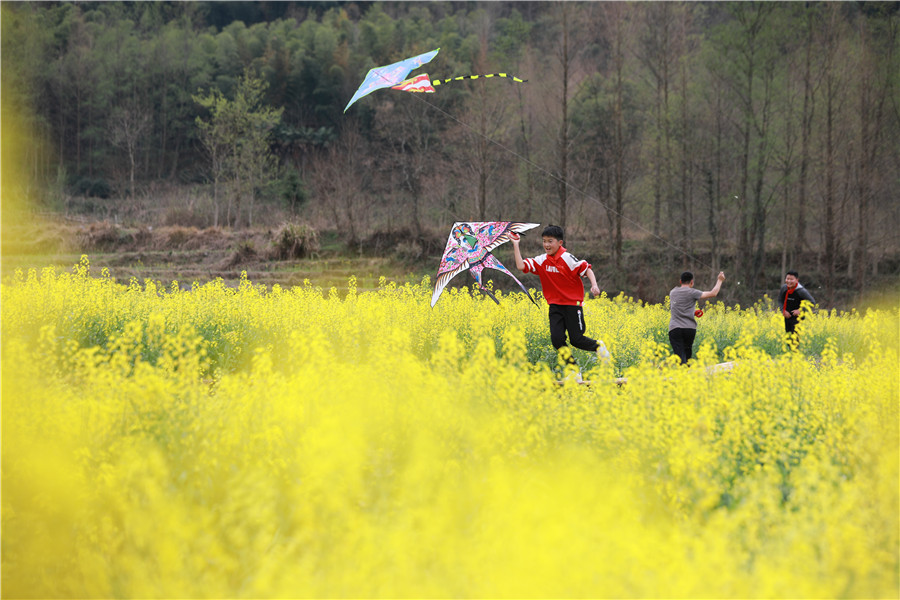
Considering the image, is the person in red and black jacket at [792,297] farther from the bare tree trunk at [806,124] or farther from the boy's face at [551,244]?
the bare tree trunk at [806,124]

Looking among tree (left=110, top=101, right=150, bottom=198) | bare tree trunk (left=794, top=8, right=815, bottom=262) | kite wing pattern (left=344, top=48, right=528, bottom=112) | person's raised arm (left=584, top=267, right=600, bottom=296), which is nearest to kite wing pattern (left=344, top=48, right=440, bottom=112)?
kite wing pattern (left=344, top=48, right=528, bottom=112)

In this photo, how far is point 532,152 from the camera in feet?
110

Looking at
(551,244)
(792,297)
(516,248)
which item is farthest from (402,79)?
(792,297)

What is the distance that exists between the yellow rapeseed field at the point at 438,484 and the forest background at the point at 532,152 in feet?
35.8

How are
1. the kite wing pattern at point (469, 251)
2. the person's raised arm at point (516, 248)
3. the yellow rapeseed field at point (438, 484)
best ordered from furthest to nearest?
the kite wing pattern at point (469, 251) < the person's raised arm at point (516, 248) < the yellow rapeseed field at point (438, 484)

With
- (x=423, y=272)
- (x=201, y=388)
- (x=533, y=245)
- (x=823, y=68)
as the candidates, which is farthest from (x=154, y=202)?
(x=201, y=388)

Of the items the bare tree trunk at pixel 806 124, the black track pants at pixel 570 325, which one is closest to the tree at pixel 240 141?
the bare tree trunk at pixel 806 124

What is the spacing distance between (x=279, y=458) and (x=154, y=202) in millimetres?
41696

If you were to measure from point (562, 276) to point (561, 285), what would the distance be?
0.11 m

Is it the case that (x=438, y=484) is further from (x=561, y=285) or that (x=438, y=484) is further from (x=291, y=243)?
(x=291, y=243)

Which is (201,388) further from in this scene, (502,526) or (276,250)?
(276,250)

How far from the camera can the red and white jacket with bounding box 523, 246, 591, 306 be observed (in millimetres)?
6926

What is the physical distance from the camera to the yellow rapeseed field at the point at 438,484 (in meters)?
2.57

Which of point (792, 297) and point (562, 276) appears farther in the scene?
point (792, 297)
